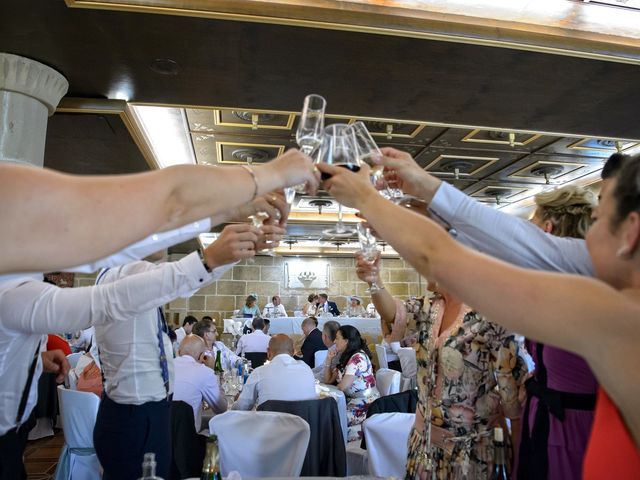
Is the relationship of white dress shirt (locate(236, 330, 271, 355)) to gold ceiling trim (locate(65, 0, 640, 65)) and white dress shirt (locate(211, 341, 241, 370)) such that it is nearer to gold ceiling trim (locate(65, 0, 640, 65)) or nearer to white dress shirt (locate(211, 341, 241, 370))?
white dress shirt (locate(211, 341, 241, 370))

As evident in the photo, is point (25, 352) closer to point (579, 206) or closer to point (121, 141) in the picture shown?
point (579, 206)

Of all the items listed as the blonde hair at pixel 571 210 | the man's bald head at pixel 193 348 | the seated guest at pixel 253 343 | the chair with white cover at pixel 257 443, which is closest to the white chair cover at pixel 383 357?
the seated guest at pixel 253 343

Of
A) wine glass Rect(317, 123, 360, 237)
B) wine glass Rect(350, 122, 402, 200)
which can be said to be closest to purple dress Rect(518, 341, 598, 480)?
wine glass Rect(350, 122, 402, 200)

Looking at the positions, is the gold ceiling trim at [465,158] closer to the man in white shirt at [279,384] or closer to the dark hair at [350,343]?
the dark hair at [350,343]

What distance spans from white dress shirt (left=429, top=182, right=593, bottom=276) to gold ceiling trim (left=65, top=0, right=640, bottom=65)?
210cm

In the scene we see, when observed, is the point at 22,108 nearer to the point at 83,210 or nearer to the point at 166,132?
the point at 166,132

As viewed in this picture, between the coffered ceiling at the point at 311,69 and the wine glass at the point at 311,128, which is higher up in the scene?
the coffered ceiling at the point at 311,69

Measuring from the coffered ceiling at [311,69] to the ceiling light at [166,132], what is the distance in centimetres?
10

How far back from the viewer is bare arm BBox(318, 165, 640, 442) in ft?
2.38

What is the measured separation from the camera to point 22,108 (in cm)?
324

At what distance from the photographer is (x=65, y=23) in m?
2.87

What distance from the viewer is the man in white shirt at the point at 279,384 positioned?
3.07 meters

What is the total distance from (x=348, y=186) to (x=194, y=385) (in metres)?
2.57

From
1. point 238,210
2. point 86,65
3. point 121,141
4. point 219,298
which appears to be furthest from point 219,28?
point 219,298
